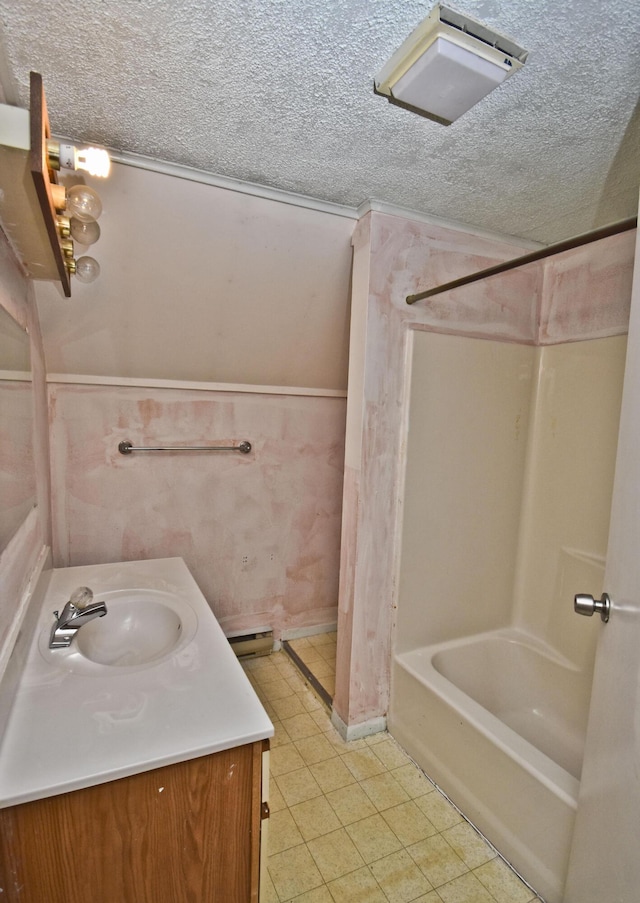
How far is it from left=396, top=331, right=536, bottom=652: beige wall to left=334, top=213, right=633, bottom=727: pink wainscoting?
6 cm

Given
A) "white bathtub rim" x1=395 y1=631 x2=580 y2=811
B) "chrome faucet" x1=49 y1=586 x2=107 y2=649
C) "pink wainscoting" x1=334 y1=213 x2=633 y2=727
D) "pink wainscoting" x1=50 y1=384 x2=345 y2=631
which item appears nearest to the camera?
"chrome faucet" x1=49 y1=586 x2=107 y2=649

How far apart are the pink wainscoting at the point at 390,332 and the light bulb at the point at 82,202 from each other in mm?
941

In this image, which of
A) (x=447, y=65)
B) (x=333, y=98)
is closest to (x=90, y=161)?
(x=333, y=98)

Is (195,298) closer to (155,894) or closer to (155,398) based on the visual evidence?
(155,398)

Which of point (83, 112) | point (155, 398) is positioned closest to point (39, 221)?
point (83, 112)

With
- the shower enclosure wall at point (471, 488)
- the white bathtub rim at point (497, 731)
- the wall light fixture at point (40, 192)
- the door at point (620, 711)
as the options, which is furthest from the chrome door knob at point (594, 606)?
the wall light fixture at point (40, 192)

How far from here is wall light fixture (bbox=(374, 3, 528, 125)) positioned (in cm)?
93

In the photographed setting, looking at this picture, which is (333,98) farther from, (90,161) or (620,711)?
(620,711)

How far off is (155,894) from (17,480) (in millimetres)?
974

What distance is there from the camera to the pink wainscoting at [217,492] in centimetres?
207

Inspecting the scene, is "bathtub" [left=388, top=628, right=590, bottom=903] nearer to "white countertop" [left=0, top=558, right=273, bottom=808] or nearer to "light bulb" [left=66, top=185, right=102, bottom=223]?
"white countertop" [left=0, top=558, right=273, bottom=808]

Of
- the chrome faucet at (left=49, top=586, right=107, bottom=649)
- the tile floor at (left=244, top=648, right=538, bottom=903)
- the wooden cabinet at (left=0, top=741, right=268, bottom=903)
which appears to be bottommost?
the tile floor at (left=244, top=648, right=538, bottom=903)

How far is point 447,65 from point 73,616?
1.61m

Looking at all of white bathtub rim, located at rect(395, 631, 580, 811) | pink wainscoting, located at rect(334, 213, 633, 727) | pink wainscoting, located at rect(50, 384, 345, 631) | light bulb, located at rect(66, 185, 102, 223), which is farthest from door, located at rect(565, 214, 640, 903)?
pink wainscoting, located at rect(50, 384, 345, 631)
